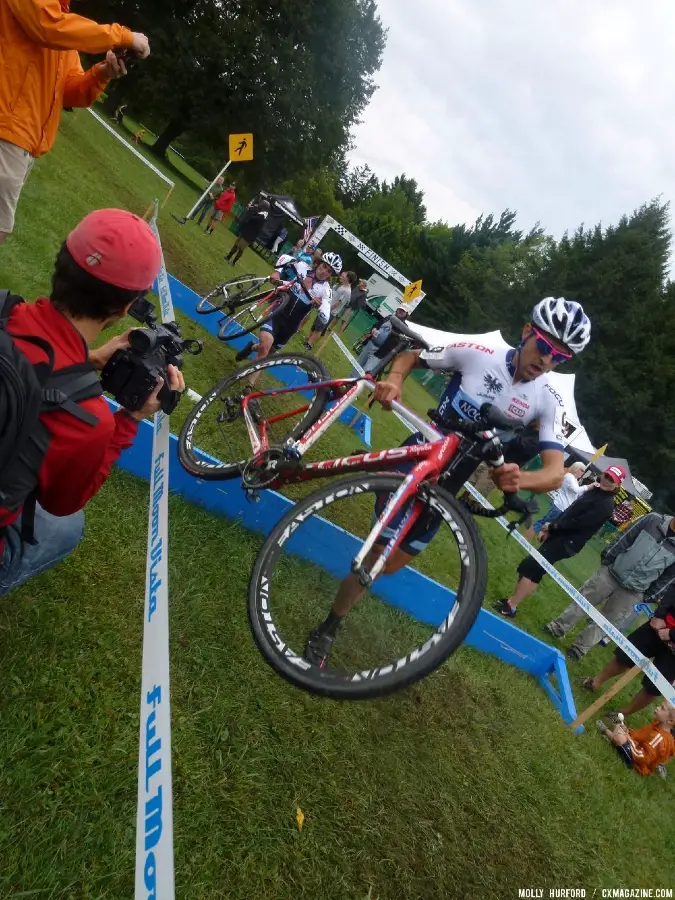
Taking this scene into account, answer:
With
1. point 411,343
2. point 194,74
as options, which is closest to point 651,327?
point 194,74

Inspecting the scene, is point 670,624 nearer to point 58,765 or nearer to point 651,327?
point 58,765

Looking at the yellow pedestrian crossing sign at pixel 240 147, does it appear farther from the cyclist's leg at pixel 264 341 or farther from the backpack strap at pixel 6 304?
the backpack strap at pixel 6 304

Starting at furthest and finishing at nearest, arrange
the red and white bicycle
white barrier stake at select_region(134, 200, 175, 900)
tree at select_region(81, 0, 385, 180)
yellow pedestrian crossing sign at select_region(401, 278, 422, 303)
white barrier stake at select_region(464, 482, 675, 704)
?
1. tree at select_region(81, 0, 385, 180)
2. yellow pedestrian crossing sign at select_region(401, 278, 422, 303)
3. white barrier stake at select_region(464, 482, 675, 704)
4. the red and white bicycle
5. white barrier stake at select_region(134, 200, 175, 900)

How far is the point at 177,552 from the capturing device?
13.9ft

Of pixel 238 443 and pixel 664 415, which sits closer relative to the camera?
pixel 238 443

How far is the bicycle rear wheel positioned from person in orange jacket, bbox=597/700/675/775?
7839 millimetres

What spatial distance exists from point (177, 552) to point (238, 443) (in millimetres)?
2211

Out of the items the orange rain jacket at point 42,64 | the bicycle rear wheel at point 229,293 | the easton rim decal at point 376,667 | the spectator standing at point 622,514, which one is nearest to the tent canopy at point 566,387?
the spectator standing at point 622,514

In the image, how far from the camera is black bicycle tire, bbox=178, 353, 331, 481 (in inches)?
182

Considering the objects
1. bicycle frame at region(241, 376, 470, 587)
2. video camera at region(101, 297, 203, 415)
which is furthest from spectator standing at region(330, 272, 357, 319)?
video camera at region(101, 297, 203, 415)

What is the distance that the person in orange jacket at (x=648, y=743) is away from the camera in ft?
19.9

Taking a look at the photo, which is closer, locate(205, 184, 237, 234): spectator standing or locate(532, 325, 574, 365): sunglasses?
locate(532, 325, 574, 365): sunglasses

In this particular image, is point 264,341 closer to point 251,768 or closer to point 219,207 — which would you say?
point 251,768

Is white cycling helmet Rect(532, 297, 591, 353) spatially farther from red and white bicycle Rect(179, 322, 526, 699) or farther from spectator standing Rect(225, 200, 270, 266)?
spectator standing Rect(225, 200, 270, 266)
